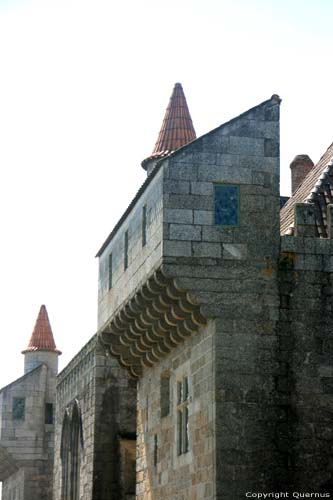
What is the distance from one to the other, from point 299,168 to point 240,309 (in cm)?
937

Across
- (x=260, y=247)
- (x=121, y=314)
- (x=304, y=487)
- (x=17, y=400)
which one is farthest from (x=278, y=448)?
(x=17, y=400)

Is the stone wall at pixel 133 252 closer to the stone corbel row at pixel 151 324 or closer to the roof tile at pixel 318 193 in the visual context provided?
the stone corbel row at pixel 151 324

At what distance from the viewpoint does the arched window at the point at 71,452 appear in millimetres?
31453

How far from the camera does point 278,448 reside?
18266mm

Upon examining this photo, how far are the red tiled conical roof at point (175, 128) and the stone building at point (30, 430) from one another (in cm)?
1497

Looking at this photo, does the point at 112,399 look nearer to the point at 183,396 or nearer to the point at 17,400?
the point at 183,396

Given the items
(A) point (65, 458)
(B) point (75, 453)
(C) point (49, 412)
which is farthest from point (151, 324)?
(C) point (49, 412)

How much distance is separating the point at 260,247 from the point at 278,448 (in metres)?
3.23

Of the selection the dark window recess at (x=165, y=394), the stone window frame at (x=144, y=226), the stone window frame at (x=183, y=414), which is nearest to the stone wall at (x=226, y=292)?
the stone window frame at (x=183, y=414)

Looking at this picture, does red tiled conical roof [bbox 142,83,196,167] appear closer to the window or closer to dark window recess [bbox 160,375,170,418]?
dark window recess [bbox 160,375,170,418]

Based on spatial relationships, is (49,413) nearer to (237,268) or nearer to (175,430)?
(175,430)

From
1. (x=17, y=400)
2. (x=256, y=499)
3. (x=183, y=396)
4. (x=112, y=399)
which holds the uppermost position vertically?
(x=17, y=400)

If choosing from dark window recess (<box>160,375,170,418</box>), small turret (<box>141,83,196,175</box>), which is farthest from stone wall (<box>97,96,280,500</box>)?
small turret (<box>141,83,196,175</box>)

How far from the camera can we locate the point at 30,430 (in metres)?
41.3
